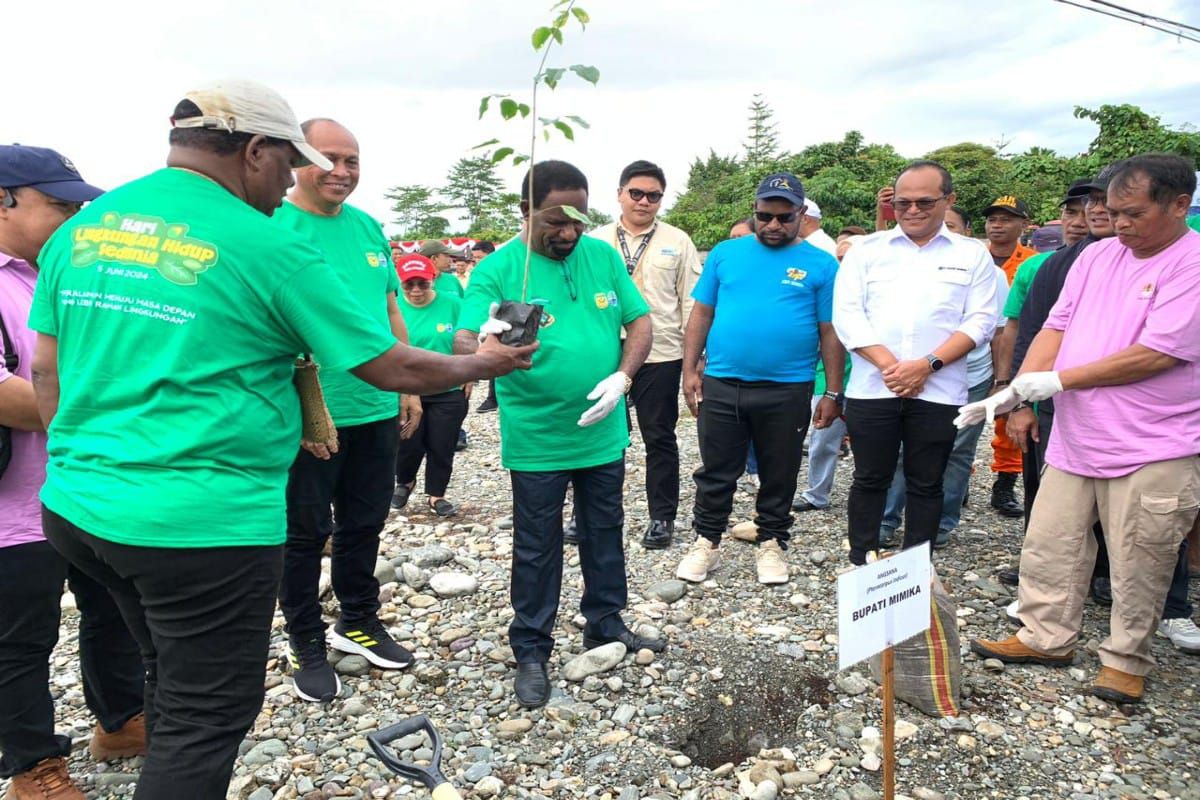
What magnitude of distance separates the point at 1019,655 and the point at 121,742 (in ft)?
12.8

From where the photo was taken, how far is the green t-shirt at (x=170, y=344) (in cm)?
180

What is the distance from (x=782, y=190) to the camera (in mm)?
4277

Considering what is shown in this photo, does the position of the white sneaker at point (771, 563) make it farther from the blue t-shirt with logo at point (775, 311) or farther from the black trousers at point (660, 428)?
the blue t-shirt with logo at point (775, 311)

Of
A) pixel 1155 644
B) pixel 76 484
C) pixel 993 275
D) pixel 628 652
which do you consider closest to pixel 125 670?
pixel 76 484

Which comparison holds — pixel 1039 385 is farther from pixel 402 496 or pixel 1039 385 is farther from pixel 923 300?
pixel 402 496

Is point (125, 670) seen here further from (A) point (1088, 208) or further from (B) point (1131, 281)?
(A) point (1088, 208)

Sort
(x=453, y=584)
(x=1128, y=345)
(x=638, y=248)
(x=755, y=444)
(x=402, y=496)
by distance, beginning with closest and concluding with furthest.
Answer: (x=1128, y=345)
(x=453, y=584)
(x=755, y=444)
(x=638, y=248)
(x=402, y=496)

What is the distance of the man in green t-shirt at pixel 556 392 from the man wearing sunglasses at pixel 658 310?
168cm

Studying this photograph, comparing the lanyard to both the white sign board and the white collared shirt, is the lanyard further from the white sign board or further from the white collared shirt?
the white sign board

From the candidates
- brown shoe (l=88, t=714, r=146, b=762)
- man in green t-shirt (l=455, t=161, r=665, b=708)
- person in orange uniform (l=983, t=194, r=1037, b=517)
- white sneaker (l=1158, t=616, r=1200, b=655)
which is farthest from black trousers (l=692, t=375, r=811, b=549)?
brown shoe (l=88, t=714, r=146, b=762)

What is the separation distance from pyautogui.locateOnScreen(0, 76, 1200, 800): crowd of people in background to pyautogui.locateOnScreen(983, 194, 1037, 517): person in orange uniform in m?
0.04

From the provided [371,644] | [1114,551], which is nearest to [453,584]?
[371,644]

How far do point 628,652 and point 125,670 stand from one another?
2131mm

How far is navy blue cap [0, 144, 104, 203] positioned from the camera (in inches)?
94.4
